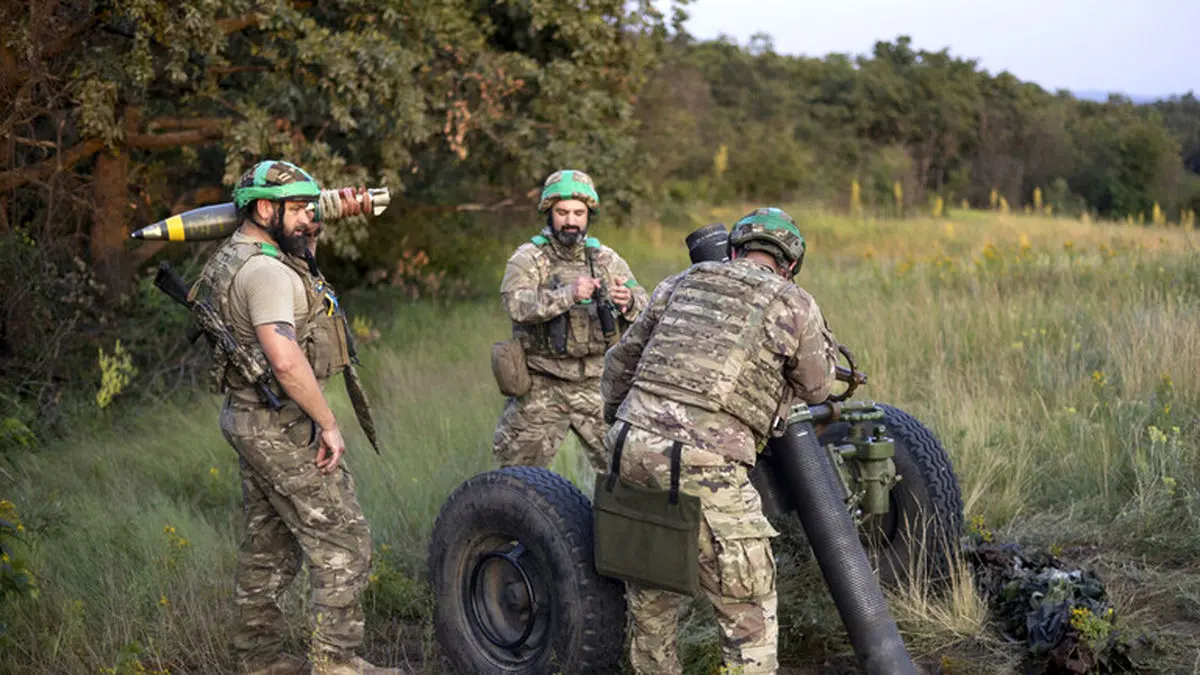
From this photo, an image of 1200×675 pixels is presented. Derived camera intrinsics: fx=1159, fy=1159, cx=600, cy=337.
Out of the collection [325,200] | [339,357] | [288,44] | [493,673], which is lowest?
[493,673]

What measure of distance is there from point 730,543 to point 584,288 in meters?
2.05

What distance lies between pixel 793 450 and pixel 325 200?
2058 mm

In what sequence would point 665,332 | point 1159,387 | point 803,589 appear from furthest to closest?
1. point 1159,387
2. point 803,589
3. point 665,332

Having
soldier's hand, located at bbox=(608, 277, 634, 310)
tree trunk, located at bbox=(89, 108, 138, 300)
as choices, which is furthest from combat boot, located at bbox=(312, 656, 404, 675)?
tree trunk, located at bbox=(89, 108, 138, 300)

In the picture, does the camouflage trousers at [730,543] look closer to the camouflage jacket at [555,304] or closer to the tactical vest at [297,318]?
the tactical vest at [297,318]

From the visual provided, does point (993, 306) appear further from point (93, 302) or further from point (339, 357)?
point (93, 302)

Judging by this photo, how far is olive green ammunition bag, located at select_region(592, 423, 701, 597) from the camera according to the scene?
372 cm

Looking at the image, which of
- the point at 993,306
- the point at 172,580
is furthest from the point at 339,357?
the point at 993,306

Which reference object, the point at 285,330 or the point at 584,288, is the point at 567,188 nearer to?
the point at 584,288

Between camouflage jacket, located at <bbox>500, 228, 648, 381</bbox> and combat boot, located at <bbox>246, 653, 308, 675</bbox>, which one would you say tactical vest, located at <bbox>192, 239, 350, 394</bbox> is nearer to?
combat boot, located at <bbox>246, 653, 308, 675</bbox>

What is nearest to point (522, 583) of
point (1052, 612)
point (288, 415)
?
point (288, 415)

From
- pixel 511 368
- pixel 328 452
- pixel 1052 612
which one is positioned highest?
pixel 511 368

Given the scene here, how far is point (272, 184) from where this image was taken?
4.27m

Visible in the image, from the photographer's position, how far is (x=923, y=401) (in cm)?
776
